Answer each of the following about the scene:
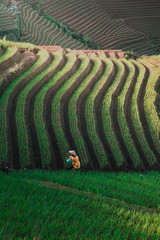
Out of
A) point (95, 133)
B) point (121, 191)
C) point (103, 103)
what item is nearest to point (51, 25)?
point (103, 103)

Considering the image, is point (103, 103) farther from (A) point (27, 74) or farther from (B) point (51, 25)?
(B) point (51, 25)

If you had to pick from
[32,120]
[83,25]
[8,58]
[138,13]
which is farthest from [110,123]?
[138,13]

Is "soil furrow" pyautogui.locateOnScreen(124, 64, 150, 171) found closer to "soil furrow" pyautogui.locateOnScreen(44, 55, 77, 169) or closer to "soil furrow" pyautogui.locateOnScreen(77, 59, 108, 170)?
"soil furrow" pyautogui.locateOnScreen(77, 59, 108, 170)

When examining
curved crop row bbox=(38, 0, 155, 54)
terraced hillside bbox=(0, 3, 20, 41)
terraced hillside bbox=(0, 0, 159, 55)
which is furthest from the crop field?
curved crop row bbox=(38, 0, 155, 54)

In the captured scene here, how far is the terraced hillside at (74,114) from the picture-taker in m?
6.88

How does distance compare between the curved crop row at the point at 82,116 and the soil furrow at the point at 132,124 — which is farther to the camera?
the soil furrow at the point at 132,124

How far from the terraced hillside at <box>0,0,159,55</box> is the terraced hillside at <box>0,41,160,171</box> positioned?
1424 cm

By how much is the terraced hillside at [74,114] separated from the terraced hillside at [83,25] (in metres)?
14.2

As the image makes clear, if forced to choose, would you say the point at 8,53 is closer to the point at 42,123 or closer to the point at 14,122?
the point at 14,122

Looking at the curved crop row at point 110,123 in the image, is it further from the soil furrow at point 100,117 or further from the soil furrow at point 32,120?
the soil furrow at point 32,120

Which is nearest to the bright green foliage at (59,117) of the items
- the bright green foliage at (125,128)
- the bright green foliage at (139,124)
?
the bright green foliage at (125,128)

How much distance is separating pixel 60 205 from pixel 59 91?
697 centimetres

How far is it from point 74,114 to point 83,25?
2227 cm

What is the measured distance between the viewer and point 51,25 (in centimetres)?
2636
